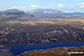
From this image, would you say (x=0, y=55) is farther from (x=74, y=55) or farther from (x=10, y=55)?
(x=74, y=55)

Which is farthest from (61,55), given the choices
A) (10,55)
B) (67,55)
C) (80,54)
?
(10,55)

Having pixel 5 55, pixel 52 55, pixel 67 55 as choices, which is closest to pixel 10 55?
pixel 5 55

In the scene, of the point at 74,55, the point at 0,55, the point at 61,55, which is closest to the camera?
the point at 74,55

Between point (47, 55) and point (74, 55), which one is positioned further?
point (47, 55)

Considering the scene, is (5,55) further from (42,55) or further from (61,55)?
(61,55)

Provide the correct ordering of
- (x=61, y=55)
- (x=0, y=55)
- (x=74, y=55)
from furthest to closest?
(x=0, y=55) < (x=61, y=55) < (x=74, y=55)

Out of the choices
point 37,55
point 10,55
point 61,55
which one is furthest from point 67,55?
point 10,55

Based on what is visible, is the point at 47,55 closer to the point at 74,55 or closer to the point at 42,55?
the point at 42,55

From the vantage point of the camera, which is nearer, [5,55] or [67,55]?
[67,55]
